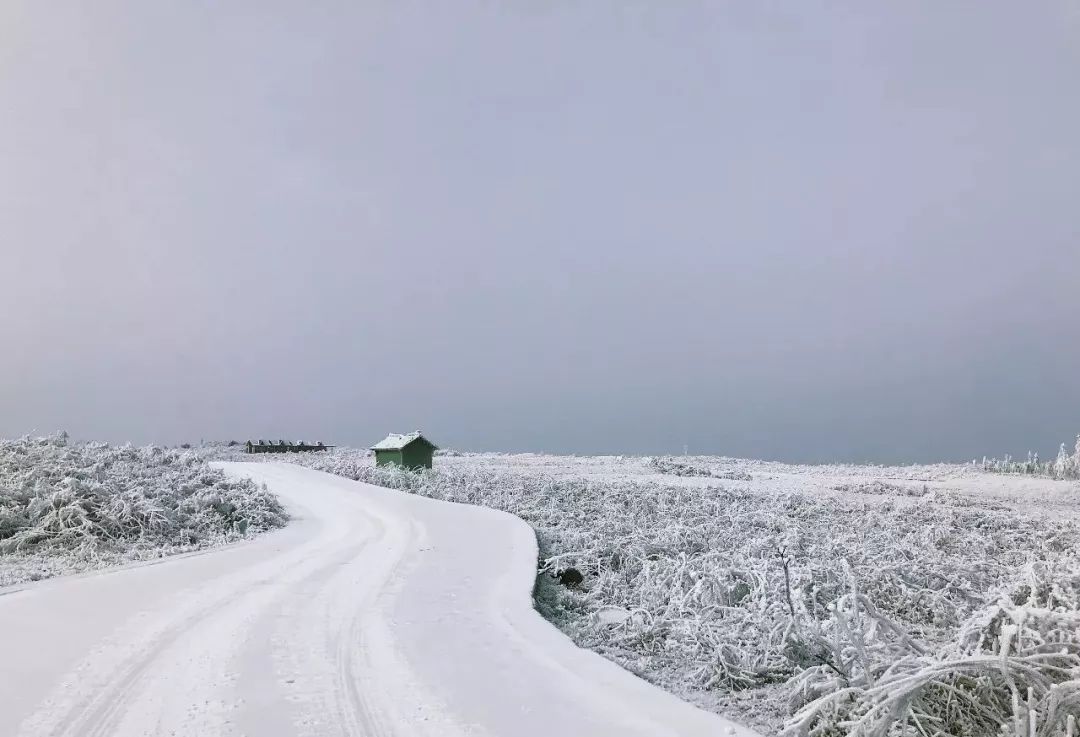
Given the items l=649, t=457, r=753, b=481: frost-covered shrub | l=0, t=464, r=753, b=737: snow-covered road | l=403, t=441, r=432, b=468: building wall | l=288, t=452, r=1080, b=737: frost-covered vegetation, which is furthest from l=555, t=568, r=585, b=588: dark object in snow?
l=649, t=457, r=753, b=481: frost-covered shrub

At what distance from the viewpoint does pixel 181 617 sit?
8.26m

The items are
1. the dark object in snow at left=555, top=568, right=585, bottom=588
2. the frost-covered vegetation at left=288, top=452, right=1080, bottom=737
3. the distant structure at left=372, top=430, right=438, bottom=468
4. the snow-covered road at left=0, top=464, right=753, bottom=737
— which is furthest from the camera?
the distant structure at left=372, top=430, right=438, bottom=468

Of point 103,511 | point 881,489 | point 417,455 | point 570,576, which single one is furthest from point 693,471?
point 103,511

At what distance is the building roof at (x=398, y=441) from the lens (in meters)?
30.4

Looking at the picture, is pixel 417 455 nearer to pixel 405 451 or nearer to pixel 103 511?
pixel 405 451

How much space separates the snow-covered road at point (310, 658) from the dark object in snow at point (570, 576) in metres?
0.64

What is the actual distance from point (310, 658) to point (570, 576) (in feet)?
19.5

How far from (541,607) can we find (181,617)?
4.55 m

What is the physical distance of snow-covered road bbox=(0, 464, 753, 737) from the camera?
17.0 ft

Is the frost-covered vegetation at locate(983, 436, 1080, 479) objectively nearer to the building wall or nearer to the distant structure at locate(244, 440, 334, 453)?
the building wall

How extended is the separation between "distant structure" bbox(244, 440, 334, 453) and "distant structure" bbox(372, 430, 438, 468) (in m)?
20.8

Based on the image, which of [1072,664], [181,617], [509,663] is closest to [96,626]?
[181,617]

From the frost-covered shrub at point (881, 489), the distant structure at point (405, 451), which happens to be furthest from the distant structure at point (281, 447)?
the frost-covered shrub at point (881, 489)

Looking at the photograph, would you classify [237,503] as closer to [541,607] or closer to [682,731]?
[541,607]
